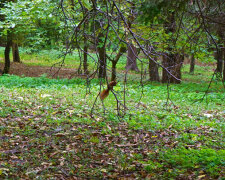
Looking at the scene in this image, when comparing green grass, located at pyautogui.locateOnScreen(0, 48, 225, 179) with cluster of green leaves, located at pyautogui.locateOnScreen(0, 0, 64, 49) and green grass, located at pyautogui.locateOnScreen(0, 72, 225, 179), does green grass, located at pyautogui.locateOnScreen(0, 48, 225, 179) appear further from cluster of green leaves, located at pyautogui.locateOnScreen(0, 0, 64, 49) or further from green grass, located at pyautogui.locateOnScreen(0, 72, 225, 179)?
cluster of green leaves, located at pyautogui.locateOnScreen(0, 0, 64, 49)

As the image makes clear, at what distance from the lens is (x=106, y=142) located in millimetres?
5418

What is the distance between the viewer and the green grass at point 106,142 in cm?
418

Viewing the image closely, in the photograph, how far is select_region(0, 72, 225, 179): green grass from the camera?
4180 millimetres

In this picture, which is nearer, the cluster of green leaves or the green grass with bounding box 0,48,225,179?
the green grass with bounding box 0,48,225,179

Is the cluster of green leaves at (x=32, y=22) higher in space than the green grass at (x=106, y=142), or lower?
higher

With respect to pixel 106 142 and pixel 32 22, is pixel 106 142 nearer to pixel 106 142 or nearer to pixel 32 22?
pixel 106 142

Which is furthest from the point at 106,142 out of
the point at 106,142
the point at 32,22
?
the point at 32,22

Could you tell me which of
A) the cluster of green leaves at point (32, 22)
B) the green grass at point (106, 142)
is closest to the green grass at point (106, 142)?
the green grass at point (106, 142)

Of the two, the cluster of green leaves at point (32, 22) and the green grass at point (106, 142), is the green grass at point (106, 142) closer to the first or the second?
the green grass at point (106, 142)

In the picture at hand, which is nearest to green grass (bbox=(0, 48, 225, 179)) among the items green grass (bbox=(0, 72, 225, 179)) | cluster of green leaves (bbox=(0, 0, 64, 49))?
green grass (bbox=(0, 72, 225, 179))

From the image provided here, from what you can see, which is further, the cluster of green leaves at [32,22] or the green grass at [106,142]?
the cluster of green leaves at [32,22]

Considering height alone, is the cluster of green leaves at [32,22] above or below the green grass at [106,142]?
above

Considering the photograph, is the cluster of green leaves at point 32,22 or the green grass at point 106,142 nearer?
the green grass at point 106,142

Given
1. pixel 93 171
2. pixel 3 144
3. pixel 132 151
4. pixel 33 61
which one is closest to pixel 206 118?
pixel 132 151
